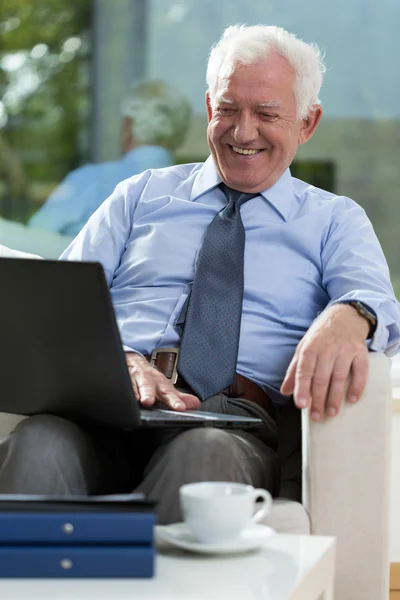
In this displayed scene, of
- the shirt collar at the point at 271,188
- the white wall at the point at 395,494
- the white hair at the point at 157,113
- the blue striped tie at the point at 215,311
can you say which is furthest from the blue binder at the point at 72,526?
the white hair at the point at 157,113

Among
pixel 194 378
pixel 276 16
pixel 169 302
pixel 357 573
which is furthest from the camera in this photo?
pixel 276 16

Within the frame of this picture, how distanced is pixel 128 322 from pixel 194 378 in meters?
0.22

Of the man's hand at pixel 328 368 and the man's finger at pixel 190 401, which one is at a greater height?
the man's hand at pixel 328 368

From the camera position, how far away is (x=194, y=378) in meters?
2.01

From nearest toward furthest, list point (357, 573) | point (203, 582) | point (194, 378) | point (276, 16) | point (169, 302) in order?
point (203, 582) → point (357, 573) → point (194, 378) → point (169, 302) → point (276, 16)

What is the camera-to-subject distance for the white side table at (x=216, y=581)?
115cm

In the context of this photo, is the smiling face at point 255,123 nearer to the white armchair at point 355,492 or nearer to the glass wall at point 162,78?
the white armchair at point 355,492

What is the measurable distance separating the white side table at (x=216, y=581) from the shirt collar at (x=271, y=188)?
102 cm

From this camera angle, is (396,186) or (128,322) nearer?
(128,322)

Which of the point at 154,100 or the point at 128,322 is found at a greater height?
the point at 154,100

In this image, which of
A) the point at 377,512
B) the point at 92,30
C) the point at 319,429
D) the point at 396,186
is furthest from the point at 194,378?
the point at 92,30

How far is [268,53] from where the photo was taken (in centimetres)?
220

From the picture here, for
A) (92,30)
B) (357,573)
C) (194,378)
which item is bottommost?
(357,573)

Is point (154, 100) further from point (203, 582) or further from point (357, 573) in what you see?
point (203, 582)
